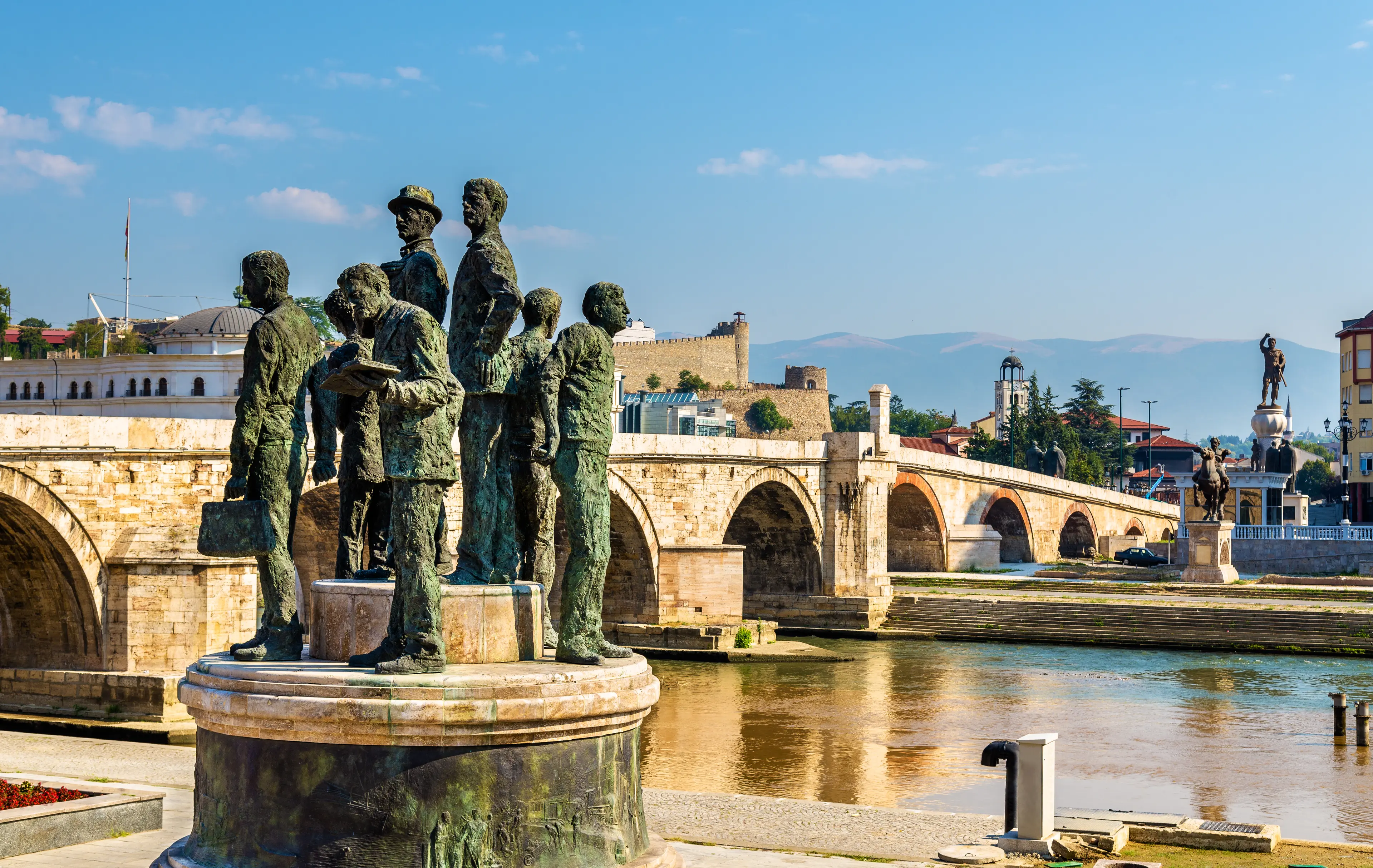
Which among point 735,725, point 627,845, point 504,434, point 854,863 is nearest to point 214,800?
point 627,845

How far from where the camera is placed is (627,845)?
6.82 m

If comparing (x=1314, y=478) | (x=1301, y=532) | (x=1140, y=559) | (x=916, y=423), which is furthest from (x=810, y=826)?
(x=916, y=423)

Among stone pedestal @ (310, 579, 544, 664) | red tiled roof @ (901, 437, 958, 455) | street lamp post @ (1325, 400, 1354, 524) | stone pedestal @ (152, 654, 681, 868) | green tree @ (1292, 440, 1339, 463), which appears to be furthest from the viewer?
green tree @ (1292, 440, 1339, 463)

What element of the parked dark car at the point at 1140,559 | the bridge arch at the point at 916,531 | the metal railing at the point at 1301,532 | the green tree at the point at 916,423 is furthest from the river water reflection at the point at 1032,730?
the green tree at the point at 916,423

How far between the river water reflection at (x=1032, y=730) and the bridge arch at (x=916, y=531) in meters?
11.3

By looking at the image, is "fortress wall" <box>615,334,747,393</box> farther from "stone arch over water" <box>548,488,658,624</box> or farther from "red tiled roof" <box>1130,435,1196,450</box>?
"stone arch over water" <box>548,488,658,624</box>

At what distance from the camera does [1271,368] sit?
4662 cm

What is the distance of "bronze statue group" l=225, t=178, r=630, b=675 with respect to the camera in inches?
286

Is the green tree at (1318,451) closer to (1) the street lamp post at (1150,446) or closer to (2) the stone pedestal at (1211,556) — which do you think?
(1) the street lamp post at (1150,446)

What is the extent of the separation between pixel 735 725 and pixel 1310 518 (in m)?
45.6

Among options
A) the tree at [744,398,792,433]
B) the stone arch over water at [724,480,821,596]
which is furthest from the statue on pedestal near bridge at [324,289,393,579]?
the tree at [744,398,792,433]

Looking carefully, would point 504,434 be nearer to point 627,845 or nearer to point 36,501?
point 627,845

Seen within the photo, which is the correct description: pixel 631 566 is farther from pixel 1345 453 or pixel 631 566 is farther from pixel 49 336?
pixel 49 336

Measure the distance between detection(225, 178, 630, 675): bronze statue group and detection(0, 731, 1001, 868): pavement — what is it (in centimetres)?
182
